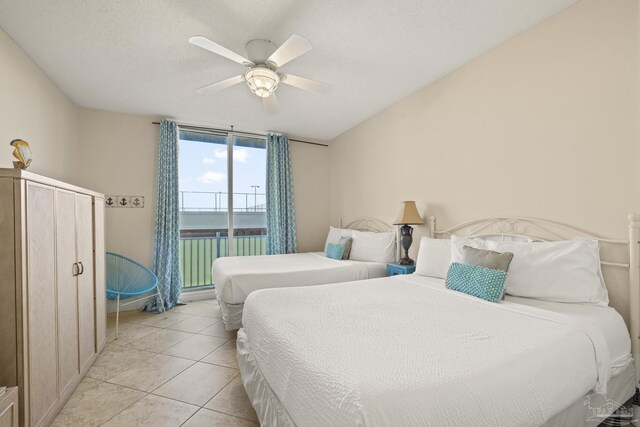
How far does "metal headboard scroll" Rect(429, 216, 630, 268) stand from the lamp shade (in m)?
0.32

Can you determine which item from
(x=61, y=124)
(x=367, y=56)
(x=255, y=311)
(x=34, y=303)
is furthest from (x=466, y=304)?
(x=61, y=124)

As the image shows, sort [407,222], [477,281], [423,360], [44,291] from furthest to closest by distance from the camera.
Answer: [407,222] → [477,281] → [44,291] → [423,360]

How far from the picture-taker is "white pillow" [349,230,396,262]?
3.45 metres

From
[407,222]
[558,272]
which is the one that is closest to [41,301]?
[407,222]

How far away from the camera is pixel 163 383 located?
2.14m

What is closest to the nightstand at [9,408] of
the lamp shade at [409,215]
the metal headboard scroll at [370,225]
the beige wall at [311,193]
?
the lamp shade at [409,215]

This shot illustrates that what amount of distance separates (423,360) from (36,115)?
12.1ft

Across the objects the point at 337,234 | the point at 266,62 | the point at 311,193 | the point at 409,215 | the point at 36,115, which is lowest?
the point at 337,234

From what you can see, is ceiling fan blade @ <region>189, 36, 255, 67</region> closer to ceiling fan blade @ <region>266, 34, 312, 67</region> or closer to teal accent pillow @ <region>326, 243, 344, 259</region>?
ceiling fan blade @ <region>266, 34, 312, 67</region>

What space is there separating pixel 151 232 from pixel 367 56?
140 inches

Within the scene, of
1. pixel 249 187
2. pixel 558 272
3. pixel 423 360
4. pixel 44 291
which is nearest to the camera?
pixel 423 360

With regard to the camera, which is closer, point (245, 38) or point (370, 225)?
point (245, 38)

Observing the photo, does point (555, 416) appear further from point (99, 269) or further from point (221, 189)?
point (221, 189)

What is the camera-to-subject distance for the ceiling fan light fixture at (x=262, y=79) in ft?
7.41
